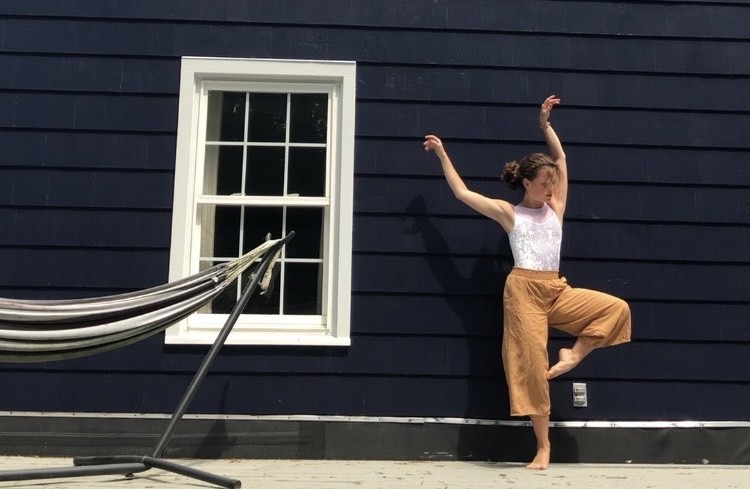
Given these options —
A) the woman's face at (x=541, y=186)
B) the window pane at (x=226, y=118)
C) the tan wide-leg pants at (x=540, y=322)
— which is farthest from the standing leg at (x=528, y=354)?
the window pane at (x=226, y=118)

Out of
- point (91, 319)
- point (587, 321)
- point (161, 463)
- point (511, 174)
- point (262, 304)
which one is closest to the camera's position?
point (91, 319)

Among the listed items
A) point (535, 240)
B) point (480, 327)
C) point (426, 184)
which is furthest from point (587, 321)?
point (426, 184)

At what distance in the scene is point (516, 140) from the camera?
3.94 metres

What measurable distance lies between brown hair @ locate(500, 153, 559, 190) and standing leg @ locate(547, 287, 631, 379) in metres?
0.59

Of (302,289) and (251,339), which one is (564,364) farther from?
(251,339)

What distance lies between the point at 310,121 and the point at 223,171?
1.81 ft

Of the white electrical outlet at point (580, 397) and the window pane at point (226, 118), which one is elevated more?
the window pane at point (226, 118)

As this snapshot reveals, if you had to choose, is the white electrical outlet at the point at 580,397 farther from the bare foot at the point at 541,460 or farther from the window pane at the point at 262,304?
the window pane at the point at 262,304

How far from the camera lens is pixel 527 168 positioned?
354 cm

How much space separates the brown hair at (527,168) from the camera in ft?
11.5

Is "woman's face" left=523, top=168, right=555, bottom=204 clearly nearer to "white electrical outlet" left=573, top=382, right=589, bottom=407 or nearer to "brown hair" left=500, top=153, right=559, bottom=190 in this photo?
"brown hair" left=500, top=153, right=559, bottom=190

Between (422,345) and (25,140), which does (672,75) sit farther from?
(25,140)

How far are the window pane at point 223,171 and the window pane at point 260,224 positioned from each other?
16 centimetres

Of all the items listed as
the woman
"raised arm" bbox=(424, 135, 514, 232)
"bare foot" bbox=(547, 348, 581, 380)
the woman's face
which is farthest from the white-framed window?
"bare foot" bbox=(547, 348, 581, 380)
